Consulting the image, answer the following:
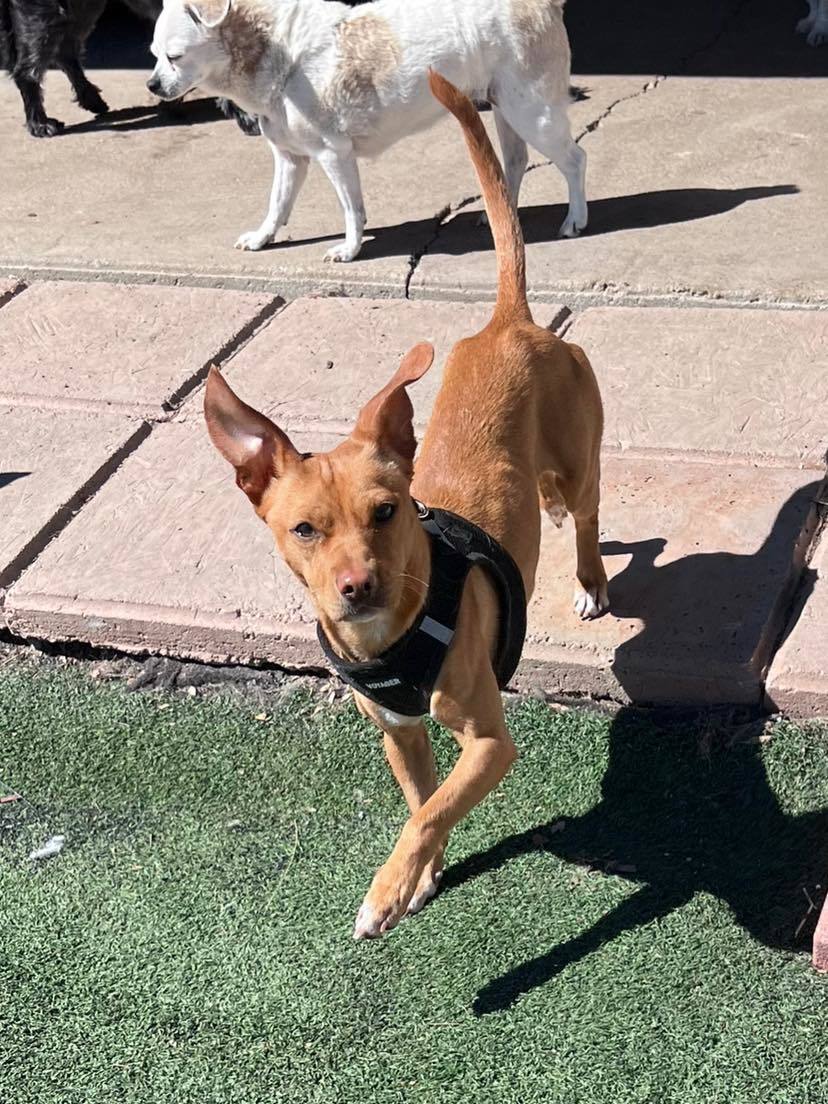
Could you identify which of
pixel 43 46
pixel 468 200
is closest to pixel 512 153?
pixel 468 200

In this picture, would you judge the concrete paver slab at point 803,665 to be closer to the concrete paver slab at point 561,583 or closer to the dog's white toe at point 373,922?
the concrete paver slab at point 561,583

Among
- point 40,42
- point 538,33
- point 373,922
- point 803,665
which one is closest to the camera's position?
point 373,922

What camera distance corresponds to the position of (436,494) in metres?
3.50

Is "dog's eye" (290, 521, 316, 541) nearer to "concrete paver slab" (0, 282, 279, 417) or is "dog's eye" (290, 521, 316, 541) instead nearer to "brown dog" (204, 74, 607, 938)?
"brown dog" (204, 74, 607, 938)

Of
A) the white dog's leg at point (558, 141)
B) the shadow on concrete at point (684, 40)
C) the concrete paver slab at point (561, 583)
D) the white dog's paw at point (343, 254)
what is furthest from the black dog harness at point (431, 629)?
the shadow on concrete at point (684, 40)

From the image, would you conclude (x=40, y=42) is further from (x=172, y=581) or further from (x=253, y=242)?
(x=172, y=581)

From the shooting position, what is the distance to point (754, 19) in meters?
9.48

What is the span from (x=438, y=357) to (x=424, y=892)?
2.65 meters

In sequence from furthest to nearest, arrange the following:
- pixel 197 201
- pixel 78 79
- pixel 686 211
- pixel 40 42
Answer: pixel 78 79
pixel 40 42
pixel 197 201
pixel 686 211

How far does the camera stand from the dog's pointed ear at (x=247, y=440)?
3.00 m

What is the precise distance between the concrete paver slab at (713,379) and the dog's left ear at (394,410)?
6.07ft

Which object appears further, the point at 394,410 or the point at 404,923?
the point at 404,923

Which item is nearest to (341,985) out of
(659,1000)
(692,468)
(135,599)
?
(659,1000)

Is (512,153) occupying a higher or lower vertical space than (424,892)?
higher
